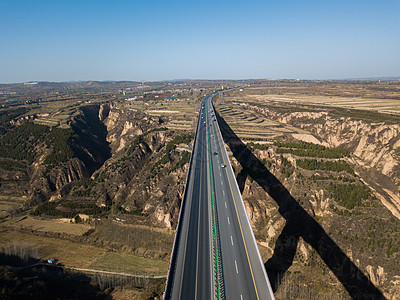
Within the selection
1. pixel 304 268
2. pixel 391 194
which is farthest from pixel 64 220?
pixel 391 194

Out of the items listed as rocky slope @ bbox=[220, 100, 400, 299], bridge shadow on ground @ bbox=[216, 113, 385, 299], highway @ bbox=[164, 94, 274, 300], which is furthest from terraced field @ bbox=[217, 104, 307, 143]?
highway @ bbox=[164, 94, 274, 300]

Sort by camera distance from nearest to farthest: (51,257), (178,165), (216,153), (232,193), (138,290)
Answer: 1. (138,290)
2. (232,193)
3. (51,257)
4. (216,153)
5. (178,165)

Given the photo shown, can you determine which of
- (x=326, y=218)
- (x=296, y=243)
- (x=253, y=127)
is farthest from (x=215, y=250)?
(x=253, y=127)

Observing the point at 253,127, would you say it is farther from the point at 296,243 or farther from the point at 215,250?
the point at 215,250

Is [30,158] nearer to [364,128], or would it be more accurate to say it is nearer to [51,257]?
[51,257]

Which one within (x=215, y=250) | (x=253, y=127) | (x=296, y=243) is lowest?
(x=296, y=243)

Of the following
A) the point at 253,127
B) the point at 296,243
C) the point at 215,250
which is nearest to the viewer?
the point at 215,250
